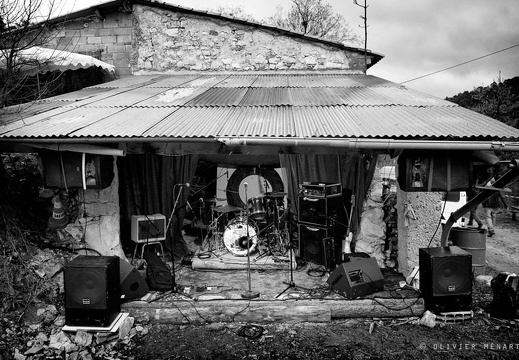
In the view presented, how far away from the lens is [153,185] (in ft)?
24.3

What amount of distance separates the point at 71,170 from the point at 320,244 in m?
4.53

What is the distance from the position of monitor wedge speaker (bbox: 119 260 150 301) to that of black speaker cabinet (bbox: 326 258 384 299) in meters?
2.95

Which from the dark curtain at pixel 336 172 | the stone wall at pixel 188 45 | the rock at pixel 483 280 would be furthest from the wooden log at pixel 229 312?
the stone wall at pixel 188 45

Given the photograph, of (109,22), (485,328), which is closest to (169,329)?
(485,328)

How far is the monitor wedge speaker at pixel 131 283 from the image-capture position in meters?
5.20

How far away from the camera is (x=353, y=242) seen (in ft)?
23.7

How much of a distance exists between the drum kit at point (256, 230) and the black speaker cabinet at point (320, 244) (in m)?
0.48

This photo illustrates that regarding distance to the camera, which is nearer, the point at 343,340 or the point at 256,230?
the point at 343,340

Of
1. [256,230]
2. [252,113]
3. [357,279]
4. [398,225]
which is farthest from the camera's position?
[256,230]

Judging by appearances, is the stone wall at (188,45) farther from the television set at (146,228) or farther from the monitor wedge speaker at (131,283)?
the monitor wedge speaker at (131,283)

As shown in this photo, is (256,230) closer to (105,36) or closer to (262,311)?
(262,311)

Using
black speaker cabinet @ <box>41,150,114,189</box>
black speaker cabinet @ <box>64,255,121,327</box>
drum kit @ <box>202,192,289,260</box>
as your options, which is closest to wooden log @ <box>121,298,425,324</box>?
black speaker cabinet @ <box>64,255,121,327</box>

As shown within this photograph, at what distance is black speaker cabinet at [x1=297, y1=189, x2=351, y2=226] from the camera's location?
22.5 feet

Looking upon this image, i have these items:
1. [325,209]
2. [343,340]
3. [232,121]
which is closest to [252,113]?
[232,121]
